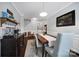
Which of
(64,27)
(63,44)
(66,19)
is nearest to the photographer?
(63,44)

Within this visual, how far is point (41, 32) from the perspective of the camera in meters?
3.88

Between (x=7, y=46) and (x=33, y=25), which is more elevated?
(x=33, y=25)

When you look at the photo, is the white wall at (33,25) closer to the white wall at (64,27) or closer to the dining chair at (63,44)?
the white wall at (64,27)

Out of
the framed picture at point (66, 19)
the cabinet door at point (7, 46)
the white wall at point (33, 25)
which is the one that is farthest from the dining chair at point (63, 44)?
the white wall at point (33, 25)

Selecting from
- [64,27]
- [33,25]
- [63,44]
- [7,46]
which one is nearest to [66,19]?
[64,27]

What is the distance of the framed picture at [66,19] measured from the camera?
3.40 m

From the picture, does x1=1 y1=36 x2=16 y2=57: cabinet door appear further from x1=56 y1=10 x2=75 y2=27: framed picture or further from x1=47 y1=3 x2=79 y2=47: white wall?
x1=56 y1=10 x2=75 y2=27: framed picture

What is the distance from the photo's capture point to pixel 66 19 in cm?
362

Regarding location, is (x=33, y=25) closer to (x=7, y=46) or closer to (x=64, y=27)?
(x=64, y=27)

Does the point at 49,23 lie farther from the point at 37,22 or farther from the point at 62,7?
the point at 62,7

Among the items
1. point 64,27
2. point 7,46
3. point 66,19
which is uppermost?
point 66,19

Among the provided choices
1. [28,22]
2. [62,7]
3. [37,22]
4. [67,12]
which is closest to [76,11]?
[67,12]

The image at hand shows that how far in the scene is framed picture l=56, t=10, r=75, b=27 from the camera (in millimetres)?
3396

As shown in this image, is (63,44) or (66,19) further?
(66,19)
